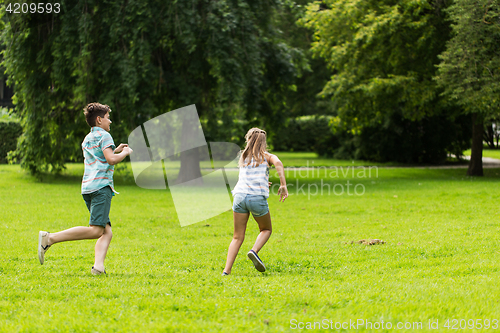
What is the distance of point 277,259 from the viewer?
6.44 metres

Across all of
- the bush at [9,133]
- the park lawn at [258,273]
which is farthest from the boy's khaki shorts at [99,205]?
the bush at [9,133]

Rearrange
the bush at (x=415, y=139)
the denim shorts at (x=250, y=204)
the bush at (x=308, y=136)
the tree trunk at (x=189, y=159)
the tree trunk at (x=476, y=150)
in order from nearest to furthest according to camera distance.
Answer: the denim shorts at (x=250, y=204) → the tree trunk at (x=189, y=159) → the tree trunk at (x=476, y=150) → the bush at (x=415, y=139) → the bush at (x=308, y=136)

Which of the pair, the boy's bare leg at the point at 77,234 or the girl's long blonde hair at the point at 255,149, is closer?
the boy's bare leg at the point at 77,234

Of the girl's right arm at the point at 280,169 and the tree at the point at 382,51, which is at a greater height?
the tree at the point at 382,51

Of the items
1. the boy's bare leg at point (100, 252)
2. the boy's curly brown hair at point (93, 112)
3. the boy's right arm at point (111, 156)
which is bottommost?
the boy's bare leg at point (100, 252)

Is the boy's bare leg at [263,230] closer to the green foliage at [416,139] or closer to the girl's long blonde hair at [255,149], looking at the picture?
the girl's long blonde hair at [255,149]

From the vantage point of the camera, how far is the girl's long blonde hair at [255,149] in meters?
5.39

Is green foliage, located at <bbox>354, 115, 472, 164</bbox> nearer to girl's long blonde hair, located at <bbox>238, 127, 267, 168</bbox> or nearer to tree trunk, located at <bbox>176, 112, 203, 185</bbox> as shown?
tree trunk, located at <bbox>176, 112, 203, 185</bbox>

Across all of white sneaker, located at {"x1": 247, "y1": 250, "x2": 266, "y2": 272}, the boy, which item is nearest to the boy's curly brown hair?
the boy

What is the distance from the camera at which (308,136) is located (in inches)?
1582

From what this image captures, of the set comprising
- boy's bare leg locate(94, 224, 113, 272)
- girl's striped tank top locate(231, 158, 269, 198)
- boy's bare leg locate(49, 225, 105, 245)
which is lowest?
boy's bare leg locate(94, 224, 113, 272)

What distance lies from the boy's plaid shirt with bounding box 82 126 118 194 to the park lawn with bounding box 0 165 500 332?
1.02m

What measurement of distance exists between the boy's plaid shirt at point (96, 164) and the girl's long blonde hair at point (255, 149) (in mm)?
1446

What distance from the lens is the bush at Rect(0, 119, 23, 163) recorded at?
2558 centimetres
